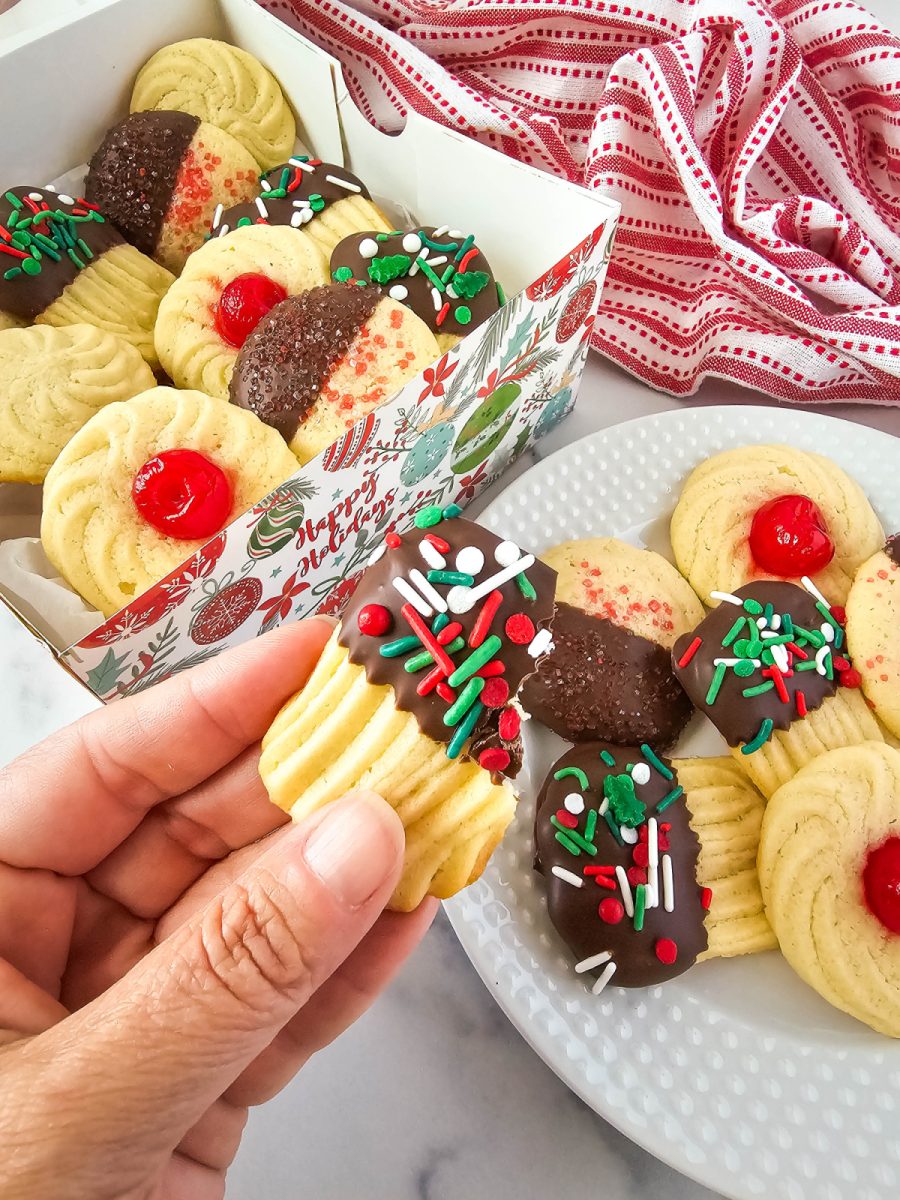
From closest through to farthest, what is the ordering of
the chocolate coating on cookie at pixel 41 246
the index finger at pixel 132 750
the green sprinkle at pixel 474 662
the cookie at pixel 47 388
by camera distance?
the green sprinkle at pixel 474 662
the index finger at pixel 132 750
the cookie at pixel 47 388
the chocolate coating on cookie at pixel 41 246

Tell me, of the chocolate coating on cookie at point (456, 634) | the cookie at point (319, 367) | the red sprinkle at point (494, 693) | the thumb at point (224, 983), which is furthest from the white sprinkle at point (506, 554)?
the cookie at point (319, 367)

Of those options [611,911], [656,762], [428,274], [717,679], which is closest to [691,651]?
[717,679]

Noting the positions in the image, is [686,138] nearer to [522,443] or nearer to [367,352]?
[522,443]

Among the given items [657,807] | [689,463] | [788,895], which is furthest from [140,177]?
[788,895]

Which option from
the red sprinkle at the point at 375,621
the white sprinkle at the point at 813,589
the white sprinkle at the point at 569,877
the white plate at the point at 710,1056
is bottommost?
the white plate at the point at 710,1056

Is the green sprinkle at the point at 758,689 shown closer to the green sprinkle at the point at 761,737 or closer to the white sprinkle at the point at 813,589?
the green sprinkle at the point at 761,737

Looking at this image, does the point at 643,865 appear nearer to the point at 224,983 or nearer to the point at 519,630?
the point at 519,630

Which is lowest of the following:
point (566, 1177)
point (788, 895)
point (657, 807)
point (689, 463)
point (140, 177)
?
point (566, 1177)
